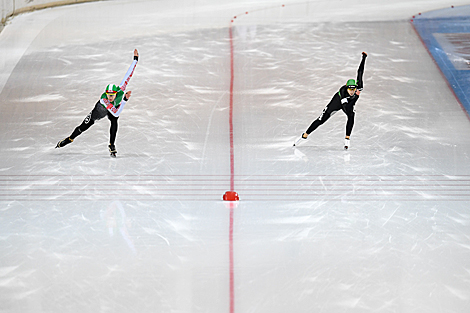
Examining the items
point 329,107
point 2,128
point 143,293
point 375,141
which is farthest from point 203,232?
point 2,128

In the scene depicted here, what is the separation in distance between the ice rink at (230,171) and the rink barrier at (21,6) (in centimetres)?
20

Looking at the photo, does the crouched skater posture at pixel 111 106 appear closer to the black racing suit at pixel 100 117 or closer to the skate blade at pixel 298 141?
the black racing suit at pixel 100 117

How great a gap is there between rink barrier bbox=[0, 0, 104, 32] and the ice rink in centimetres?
20

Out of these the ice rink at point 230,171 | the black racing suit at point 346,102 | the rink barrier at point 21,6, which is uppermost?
the rink barrier at point 21,6

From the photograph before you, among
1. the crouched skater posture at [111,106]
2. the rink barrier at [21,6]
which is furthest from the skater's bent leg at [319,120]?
the rink barrier at [21,6]

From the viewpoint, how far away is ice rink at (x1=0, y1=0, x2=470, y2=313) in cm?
452

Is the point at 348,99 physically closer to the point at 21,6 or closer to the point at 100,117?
the point at 100,117

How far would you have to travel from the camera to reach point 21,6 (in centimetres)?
1060

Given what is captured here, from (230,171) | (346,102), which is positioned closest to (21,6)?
(230,171)

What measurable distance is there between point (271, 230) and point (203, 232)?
58cm

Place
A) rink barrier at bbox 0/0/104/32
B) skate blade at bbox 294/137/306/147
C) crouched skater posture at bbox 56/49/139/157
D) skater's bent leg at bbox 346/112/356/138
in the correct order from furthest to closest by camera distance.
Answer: rink barrier at bbox 0/0/104/32
skate blade at bbox 294/137/306/147
skater's bent leg at bbox 346/112/356/138
crouched skater posture at bbox 56/49/139/157

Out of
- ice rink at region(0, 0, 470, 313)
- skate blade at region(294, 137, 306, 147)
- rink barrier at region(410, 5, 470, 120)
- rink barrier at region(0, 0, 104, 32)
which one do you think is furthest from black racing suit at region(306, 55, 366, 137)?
rink barrier at region(0, 0, 104, 32)

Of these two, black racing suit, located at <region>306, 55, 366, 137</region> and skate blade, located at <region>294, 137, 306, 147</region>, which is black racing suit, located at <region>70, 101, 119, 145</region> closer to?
skate blade, located at <region>294, 137, 306, 147</region>

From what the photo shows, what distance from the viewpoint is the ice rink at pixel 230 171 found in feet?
14.8
